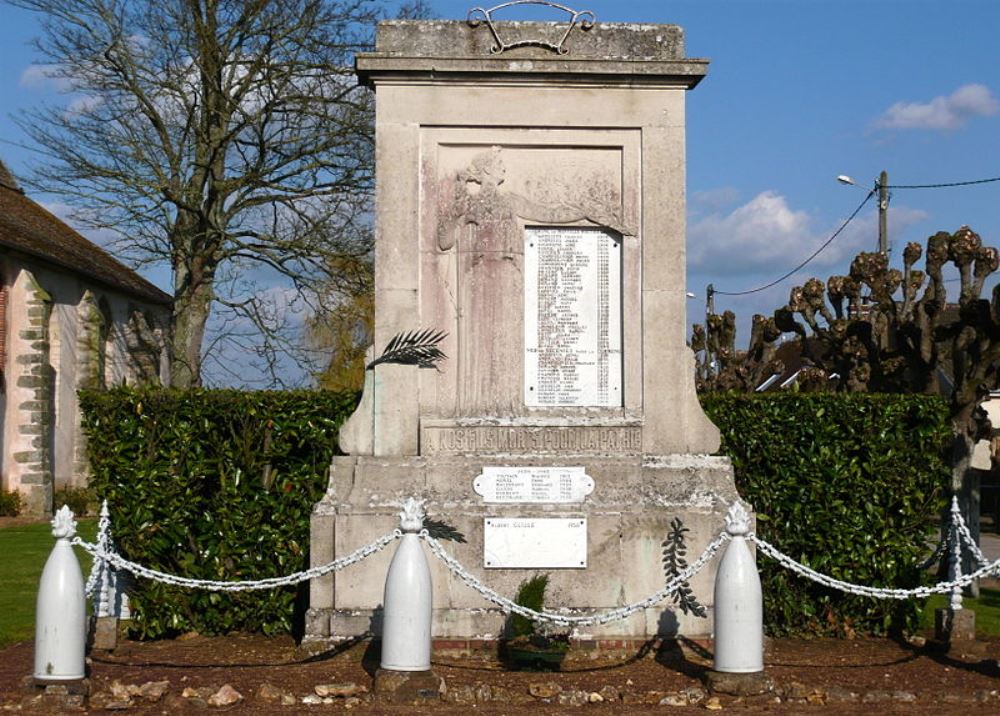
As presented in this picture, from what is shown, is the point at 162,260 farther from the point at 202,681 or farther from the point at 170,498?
the point at 202,681

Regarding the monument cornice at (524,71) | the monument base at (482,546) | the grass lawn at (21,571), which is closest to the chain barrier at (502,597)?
the monument base at (482,546)

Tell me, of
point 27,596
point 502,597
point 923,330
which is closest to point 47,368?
point 27,596

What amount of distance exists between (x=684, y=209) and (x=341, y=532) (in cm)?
372

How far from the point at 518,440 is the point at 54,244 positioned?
25853 millimetres

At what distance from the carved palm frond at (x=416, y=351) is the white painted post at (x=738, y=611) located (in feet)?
9.62

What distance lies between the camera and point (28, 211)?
115ft

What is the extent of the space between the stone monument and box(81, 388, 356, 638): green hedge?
1.02 meters

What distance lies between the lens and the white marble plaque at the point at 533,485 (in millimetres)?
10172

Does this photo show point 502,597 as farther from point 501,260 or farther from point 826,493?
point 826,493

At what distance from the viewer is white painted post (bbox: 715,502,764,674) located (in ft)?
27.8

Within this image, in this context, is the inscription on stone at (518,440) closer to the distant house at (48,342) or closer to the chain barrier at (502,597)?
the chain barrier at (502,597)

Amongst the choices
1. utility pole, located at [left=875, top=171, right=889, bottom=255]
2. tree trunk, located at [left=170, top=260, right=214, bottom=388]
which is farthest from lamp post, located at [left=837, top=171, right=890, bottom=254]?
tree trunk, located at [left=170, top=260, right=214, bottom=388]

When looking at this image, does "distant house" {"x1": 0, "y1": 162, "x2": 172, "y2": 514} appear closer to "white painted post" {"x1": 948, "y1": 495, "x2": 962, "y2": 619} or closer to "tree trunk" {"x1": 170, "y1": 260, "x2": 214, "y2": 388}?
"tree trunk" {"x1": 170, "y1": 260, "x2": 214, "y2": 388}

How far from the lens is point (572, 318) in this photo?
1056cm
